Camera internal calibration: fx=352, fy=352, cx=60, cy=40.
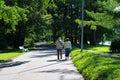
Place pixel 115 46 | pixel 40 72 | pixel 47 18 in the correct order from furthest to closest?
pixel 47 18 → pixel 115 46 → pixel 40 72

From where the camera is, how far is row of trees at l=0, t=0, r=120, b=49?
98.9 ft

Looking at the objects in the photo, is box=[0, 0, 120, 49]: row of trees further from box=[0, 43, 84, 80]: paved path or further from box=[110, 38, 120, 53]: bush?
box=[0, 43, 84, 80]: paved path

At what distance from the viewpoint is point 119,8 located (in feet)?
108

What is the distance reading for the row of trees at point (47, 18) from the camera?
98.9 ft

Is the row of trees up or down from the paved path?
up

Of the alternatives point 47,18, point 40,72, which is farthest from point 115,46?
point 47,18

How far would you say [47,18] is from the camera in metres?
63.2

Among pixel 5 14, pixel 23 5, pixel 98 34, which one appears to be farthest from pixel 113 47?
pixel 98 34

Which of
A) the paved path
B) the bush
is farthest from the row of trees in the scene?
the paved path

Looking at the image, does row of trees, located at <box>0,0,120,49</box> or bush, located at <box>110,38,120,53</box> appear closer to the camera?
row of trees, located at <box>0,0,120,49</box>

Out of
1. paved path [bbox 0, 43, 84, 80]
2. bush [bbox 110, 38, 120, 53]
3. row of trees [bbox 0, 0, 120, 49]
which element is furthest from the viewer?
bush [bbox 110, 38, 120, 53]

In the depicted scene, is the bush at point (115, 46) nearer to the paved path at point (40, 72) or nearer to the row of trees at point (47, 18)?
the row of trees at point (47, 18)

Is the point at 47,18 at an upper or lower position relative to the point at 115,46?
upper

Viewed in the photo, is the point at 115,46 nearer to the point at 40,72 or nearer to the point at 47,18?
the point at 40,72
